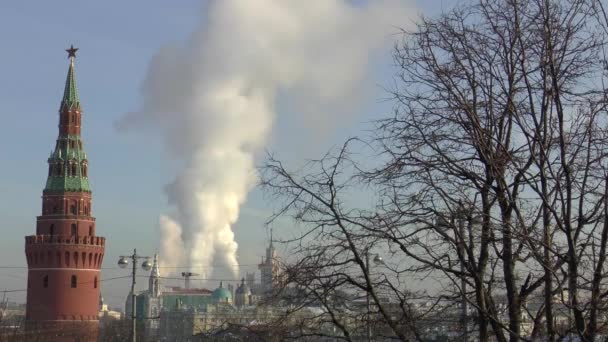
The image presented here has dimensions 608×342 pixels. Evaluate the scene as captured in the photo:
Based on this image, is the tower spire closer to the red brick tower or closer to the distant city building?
the red brick tower

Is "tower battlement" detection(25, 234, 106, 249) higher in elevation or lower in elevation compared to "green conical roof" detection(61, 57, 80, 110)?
lower

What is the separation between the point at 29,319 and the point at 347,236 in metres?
101

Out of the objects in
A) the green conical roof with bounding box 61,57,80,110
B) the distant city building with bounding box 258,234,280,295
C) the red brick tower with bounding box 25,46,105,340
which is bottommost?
the distant city building with bounding box 258,234,280,295

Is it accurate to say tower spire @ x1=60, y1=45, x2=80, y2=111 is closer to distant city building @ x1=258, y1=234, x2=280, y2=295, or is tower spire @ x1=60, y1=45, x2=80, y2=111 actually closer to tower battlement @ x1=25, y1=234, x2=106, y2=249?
tower battlement @ x1=25, y1=234, x2=106, y2=249

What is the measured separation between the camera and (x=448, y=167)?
8.27 metres

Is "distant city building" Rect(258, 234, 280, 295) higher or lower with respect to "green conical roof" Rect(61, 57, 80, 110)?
lower

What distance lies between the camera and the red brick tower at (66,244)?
106 meters

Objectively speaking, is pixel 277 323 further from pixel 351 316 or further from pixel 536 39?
pixel 536 39

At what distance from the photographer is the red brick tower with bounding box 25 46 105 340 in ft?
346

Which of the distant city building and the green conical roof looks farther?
the green conical roof

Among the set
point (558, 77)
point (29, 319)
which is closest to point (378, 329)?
point (558, 77)

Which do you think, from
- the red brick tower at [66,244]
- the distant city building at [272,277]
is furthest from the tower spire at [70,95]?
the distant city building at [272,277]

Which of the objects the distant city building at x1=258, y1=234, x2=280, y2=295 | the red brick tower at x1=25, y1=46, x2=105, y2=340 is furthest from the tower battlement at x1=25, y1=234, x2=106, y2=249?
the distant city building at x1=258, y1=234, x2=280, y2=295

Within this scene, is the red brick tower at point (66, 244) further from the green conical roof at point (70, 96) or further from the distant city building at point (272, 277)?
the distant city building at point (272, 277)
